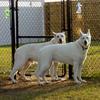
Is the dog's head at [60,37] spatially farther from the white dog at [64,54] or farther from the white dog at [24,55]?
the white dog at [64,54]

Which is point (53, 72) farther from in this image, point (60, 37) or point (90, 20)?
point (90, 20)

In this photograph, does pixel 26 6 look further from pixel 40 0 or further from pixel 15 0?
pixel 15 0

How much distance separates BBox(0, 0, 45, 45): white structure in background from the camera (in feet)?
84.2

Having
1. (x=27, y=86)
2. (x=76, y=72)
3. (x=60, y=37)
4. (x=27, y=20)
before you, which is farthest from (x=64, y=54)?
(x=27, y=20)

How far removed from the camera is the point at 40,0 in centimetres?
2892

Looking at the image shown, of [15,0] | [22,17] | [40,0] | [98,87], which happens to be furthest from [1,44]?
[98,87]

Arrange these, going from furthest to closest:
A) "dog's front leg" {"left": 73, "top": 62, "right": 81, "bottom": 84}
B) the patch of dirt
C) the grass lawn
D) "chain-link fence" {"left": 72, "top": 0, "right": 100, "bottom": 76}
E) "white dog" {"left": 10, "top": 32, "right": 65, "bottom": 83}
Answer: "chain-link fence" {"left": 72, "top": 0, "right": 100, "bottom": 76} < "white dog" {"left": 10, "top": 32, "right": 65, "bottom": 83} < "dog's front leg" {"left": 73, "top": 62, "right": 81, "bottom": 84} < the patch of dirt < the grass lawn

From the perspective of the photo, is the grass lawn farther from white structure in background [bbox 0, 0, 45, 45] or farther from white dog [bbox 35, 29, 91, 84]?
white structure in background [bbox 0, 0, 45, 45]

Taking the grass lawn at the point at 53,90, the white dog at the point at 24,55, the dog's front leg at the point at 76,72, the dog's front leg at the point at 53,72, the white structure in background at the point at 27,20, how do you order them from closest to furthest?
the grass lawn at the point at 53,90, the dog's front leg at the point at 76,72, the white dog at the point at 24,55, the dog's front leg at the point at 53,72, the white structure in background at the point at 27,20

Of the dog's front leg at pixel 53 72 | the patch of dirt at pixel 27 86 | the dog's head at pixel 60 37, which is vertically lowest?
the patch of dirt at pixel 27 86

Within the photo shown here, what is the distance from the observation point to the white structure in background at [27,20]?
25.7 metres

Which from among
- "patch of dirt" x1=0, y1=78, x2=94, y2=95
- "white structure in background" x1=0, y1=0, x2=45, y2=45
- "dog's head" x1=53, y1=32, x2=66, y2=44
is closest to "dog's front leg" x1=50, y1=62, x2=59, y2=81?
"patch of dirt" x1=0, y1=78, x2=94, y2=95

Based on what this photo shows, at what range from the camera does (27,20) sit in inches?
1050

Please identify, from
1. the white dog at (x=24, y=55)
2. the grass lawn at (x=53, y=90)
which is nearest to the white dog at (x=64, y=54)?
the white dog at (x=24, y=55)
